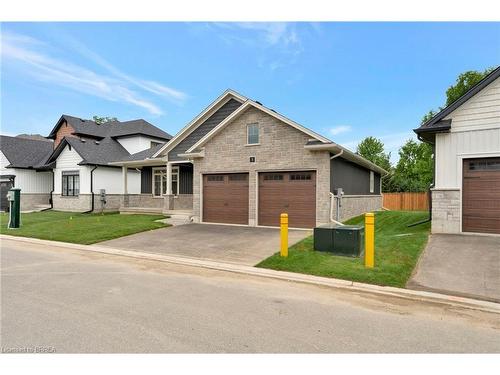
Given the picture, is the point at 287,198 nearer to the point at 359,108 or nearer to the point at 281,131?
the point at 281,131

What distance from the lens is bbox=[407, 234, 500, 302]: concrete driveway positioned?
614cm

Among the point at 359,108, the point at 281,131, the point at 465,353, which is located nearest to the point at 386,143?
the point at 359,108

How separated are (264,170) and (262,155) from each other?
706mm

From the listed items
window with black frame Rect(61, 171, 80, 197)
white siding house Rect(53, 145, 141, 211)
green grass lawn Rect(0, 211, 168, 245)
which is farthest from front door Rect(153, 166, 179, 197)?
window with black frame Rect(61, 171, 80, 197)

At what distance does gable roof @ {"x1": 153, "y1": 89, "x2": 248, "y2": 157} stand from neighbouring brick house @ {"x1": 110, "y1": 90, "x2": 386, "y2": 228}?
6 cm

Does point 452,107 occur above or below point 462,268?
above

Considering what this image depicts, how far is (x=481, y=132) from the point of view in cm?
1072

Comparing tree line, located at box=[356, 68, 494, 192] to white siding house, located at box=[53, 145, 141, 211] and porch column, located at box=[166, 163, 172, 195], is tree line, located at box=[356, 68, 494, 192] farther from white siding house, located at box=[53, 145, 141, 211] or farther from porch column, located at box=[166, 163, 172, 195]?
white siding house, located at box=[53, 145, 141, 211]

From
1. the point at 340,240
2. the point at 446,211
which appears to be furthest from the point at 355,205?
the point at 340,240

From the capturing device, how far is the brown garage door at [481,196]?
10602mm

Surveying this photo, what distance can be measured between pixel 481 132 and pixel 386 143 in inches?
1636

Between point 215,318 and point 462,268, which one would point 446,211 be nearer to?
point 462,268

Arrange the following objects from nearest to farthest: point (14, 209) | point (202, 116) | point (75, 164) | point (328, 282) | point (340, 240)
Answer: point (328, 282), point (340, 240), point (14, 209), point (202, 116), point (75, 164)

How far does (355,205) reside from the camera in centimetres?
1786
